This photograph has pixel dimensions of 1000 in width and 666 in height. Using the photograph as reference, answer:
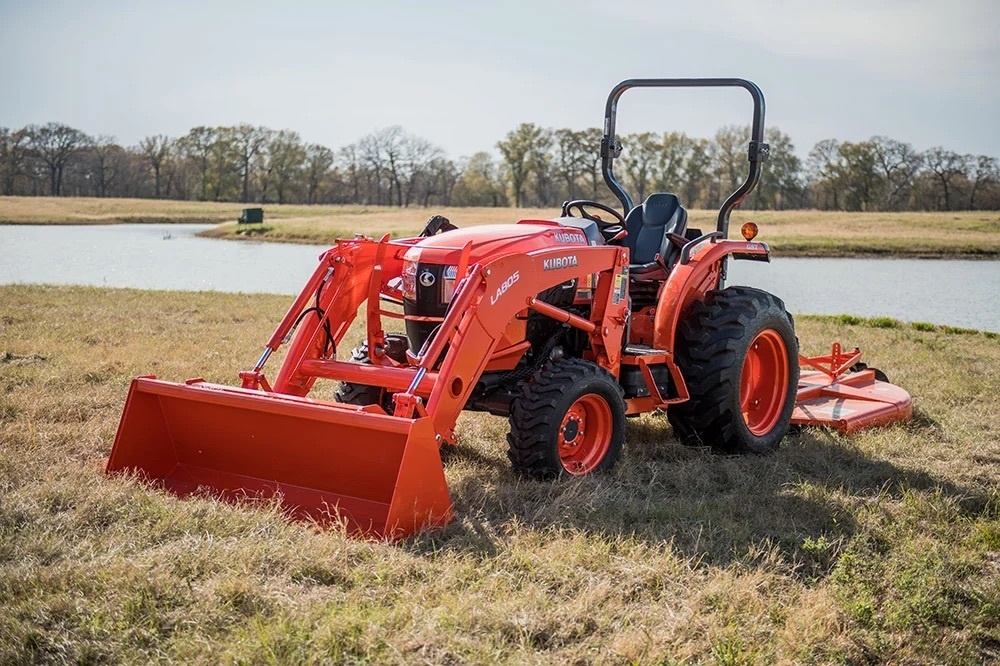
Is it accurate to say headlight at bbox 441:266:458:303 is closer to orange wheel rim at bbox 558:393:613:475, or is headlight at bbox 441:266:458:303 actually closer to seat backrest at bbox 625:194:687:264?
orange wheel rim at bbox 558:393:613:475

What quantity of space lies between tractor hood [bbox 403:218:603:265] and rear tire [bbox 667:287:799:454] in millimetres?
922

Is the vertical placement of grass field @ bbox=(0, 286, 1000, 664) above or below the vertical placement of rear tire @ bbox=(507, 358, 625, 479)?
below

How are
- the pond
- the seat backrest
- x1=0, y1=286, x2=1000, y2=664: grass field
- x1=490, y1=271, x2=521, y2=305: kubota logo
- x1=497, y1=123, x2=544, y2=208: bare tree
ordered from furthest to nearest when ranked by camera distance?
x1=497, y1=123, x2=544, y2=208: bare tree < the pond < the seat backrest < x1=490, y1=271, x2=521, y2=305: kubota logo < x1=0, y1=286, x2=1000, y2=664: grass field

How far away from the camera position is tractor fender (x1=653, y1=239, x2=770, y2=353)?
621 centimetres

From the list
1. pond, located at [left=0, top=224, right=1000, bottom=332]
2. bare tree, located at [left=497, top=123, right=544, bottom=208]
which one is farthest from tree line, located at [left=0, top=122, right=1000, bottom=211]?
pond, located at [left=0, top=224, right=1000, bottom=332]

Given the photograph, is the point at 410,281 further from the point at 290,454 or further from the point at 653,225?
the point at 653,225

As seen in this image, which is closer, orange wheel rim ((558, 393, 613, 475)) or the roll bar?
orange wheel rim ((558, 393, 613, 475))

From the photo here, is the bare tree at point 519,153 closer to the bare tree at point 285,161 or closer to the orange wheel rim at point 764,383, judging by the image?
the bare tree at point 285,161

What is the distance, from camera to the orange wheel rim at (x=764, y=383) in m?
6.83

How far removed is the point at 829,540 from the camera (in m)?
4.77

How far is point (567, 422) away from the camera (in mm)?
5512

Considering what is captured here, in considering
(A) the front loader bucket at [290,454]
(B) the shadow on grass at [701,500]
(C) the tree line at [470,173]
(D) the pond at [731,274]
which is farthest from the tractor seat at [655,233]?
(C) the tree line at [470,173]

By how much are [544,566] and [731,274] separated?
753 inches

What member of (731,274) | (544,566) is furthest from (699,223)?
(544,566)
